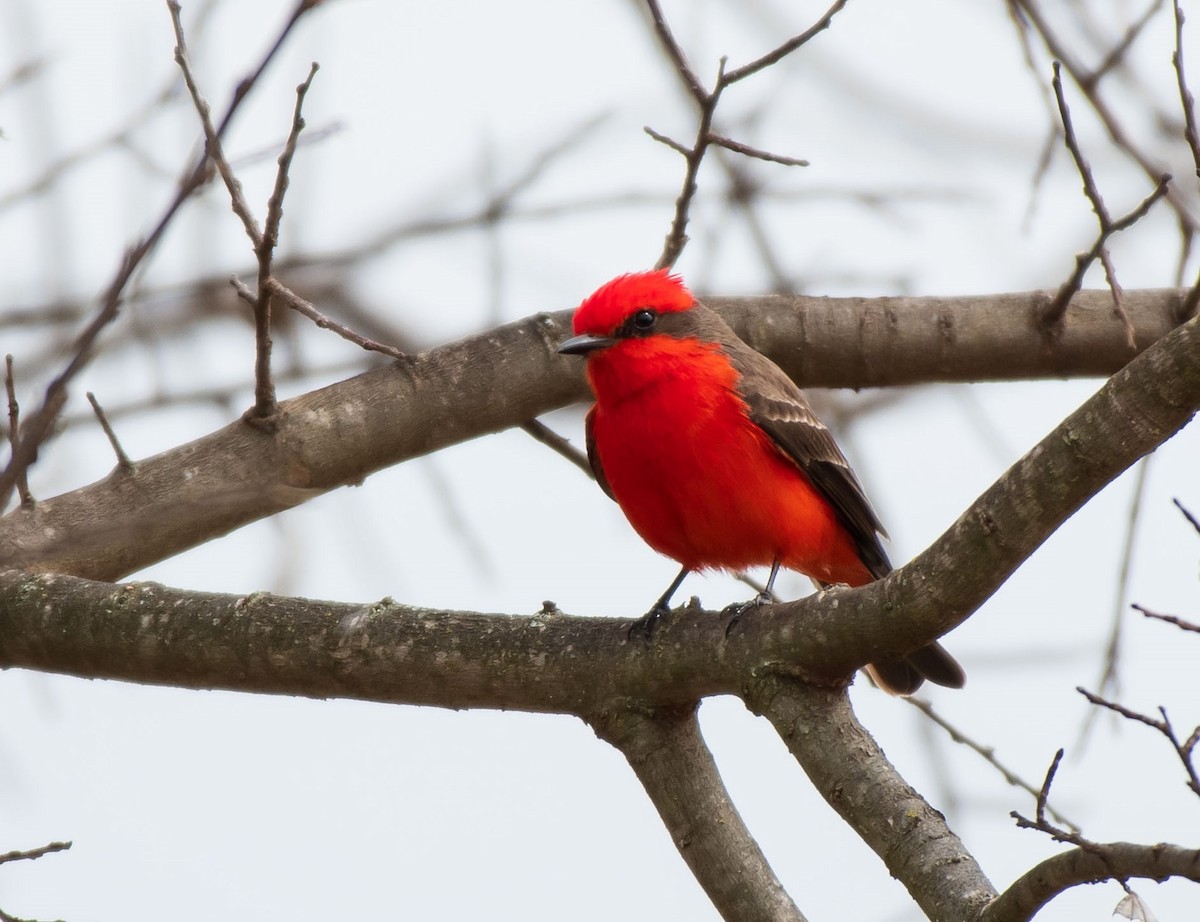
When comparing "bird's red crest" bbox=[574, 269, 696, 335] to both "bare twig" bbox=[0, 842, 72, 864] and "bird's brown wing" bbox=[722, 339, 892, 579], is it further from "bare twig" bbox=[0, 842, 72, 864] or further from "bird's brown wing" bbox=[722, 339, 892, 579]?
"bare twig" bbox=[0, 842, 72, 864]

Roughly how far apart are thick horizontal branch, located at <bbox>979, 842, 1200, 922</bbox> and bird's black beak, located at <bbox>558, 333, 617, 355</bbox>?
3.02 metres

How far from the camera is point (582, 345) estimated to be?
5508mm

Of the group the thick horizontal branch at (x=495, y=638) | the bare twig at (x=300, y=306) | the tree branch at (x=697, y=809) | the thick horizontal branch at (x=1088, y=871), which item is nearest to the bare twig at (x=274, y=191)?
the bare twig at (x=300, y=306)

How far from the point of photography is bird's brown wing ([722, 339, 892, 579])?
19.0 ft

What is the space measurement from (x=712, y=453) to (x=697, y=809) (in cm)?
195

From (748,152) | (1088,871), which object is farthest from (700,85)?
(1088,871)

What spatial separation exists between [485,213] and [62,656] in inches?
124

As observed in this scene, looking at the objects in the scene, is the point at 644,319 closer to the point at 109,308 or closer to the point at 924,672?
the point at 924,672

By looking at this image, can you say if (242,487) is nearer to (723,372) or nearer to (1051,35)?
(723,372)

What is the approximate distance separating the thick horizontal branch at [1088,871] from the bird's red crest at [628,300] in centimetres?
332

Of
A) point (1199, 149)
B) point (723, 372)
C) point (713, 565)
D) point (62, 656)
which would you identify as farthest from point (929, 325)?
point (62, 656)

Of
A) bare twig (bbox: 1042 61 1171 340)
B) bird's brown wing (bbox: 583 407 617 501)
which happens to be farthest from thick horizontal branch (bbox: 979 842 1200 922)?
bird's brown wing (bbox: 583 407 617 501)

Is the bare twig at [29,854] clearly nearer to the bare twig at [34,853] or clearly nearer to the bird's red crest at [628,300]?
the bare twig at [34,853]

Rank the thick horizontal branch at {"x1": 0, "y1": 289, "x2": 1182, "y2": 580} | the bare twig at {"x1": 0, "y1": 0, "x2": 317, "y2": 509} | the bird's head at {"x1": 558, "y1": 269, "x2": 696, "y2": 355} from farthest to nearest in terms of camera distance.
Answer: the bird's head at {"x1": 558, "y1": 269, "x2": 696, "y2": 355} < the thick horizontal branch at {"x1": 0, "y1": 289, "x2": 1182, "y2": 580} < the bare twig at {"x1": 0, "y1": 0, "x2": 317, "y2": 509}
